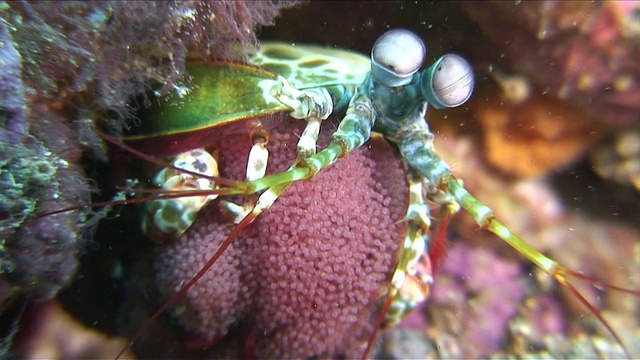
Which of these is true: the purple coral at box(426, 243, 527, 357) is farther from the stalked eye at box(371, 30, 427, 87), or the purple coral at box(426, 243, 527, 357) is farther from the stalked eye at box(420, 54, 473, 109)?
the stalked eye at box(371, 30, 427, 87)

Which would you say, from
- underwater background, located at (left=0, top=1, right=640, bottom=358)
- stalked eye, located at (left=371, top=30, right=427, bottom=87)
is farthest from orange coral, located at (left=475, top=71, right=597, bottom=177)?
stalked eye, located at (left=371, top=30, right=427, bottom=87)

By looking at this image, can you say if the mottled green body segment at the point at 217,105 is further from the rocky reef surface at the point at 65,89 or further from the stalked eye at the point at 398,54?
the stalked eye at the point at 398,54

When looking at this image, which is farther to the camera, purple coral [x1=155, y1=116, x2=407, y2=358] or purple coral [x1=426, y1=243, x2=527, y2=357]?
purple coral [x1=426, y1=243, x2=527, y2=357]

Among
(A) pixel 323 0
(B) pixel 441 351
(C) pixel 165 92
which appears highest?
(A) pixel 323 0

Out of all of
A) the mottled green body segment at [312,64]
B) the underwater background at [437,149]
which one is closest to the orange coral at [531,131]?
the underwater background at [437,149]

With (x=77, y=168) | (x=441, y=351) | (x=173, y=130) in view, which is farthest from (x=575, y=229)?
(x=77, y=168)

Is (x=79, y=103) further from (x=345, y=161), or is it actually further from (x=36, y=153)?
(x=345, y=161)
